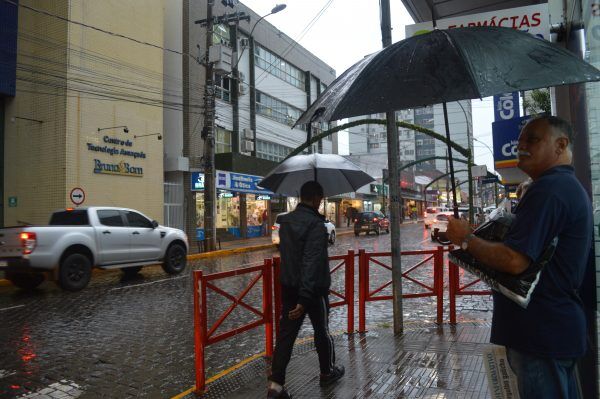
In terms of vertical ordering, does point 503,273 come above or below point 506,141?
below

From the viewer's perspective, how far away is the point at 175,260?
1362cm

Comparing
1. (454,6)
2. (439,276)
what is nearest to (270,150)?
(454,6)

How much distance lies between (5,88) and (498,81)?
21.7 meters

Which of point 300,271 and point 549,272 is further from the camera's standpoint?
point 300,271

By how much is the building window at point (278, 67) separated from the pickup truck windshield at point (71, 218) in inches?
877

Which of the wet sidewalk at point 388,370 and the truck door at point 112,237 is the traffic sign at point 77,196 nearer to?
the truck door at point 112,237

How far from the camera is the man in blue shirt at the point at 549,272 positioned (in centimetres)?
201

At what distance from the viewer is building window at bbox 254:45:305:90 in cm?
3222

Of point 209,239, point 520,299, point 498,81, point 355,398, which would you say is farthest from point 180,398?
point 209,239

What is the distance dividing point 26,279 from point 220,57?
12.9 m

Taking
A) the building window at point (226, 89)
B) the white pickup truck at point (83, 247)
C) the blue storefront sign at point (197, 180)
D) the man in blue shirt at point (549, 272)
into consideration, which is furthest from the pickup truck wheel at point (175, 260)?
the building window at point (226, 89)

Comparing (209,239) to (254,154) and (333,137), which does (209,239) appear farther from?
(333,137)

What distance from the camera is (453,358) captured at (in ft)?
16.3

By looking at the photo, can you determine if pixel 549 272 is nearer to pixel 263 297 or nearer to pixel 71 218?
pixel 263 297
